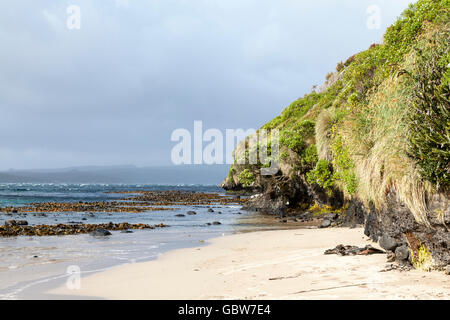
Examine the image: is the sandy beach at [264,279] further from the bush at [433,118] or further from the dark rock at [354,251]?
the bush at [433,118]

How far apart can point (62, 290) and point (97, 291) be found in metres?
0.81

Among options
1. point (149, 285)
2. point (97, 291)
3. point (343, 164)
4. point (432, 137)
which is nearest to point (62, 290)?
point (97, 291)

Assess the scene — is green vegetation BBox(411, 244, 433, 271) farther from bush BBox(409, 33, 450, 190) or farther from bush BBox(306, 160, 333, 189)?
bush BBox(306, 160, 333, 189)

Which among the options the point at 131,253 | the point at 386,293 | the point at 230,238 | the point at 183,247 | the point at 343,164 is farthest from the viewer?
the point at 230,238

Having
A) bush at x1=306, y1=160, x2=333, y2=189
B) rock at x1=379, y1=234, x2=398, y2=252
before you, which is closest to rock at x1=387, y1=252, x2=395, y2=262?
rock at x1=379, y1=234, x2=398, y2=252

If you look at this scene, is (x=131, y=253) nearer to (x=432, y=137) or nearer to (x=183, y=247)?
(x=183, y=247)

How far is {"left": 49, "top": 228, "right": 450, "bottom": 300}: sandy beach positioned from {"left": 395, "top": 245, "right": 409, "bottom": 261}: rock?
0.33 metres

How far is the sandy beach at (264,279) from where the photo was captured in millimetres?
6062

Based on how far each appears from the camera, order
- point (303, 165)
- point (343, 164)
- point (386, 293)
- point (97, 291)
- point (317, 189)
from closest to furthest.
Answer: point (386, 293), point (97, 291), point (343, 164), point (317, 189), point (303, 165)

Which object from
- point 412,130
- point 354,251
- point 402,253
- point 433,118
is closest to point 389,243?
point 402,253

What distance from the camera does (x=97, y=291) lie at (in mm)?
7406

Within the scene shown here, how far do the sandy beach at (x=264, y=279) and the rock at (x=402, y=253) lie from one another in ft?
1.09

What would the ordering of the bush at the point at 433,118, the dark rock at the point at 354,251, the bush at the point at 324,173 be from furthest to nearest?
the bush at the point at 324,173 → the dark rock at the point at 354,251 → the bush at the point at 433,118

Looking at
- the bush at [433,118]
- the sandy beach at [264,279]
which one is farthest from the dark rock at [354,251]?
the bush at [433,118]
